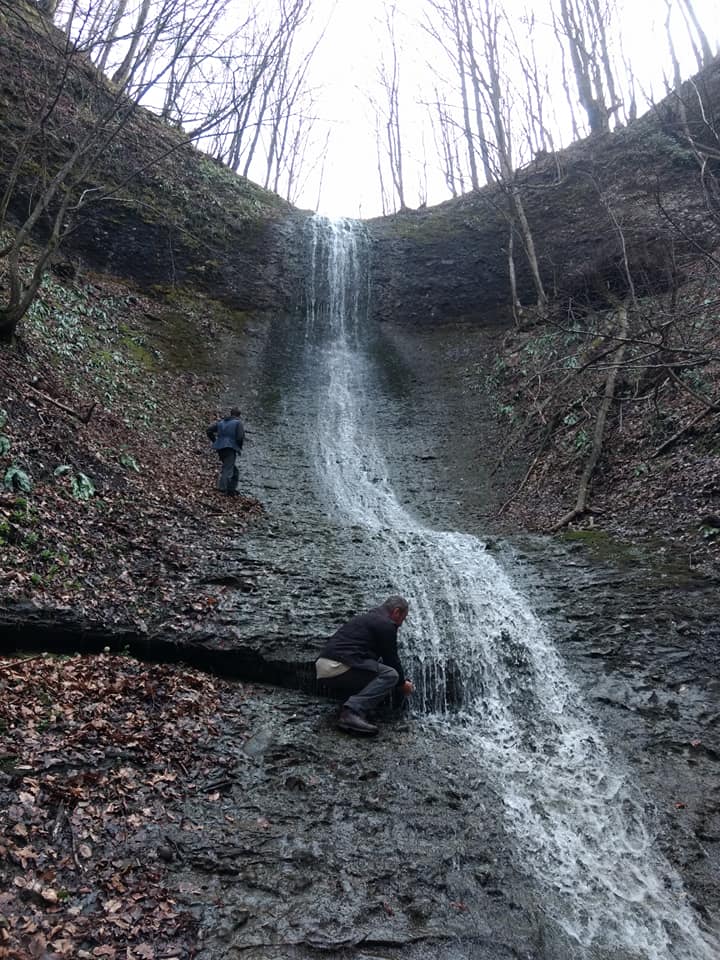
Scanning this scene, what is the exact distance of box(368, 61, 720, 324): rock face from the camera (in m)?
17.8

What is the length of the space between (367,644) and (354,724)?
77 cm

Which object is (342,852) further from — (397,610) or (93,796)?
(397,610)

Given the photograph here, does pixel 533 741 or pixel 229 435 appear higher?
pixel 229 435

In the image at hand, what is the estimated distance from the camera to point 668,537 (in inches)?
320

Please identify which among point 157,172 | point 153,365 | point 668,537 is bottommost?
point 668,537

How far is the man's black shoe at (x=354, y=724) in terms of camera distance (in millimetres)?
5758

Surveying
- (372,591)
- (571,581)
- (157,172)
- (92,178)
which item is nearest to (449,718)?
(372,591)

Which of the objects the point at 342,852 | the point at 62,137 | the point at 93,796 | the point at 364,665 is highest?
the point at 62,137

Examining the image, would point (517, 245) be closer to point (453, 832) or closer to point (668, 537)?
point (668, 537)

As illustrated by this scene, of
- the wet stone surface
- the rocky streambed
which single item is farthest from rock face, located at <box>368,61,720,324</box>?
the wet stone surface

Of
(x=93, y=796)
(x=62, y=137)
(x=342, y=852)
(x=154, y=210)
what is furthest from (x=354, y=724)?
(x=154, y=210)

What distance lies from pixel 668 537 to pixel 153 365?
11800 mm

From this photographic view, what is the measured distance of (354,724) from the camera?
18.9ft

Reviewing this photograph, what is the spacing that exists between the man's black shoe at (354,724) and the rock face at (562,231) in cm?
1489
